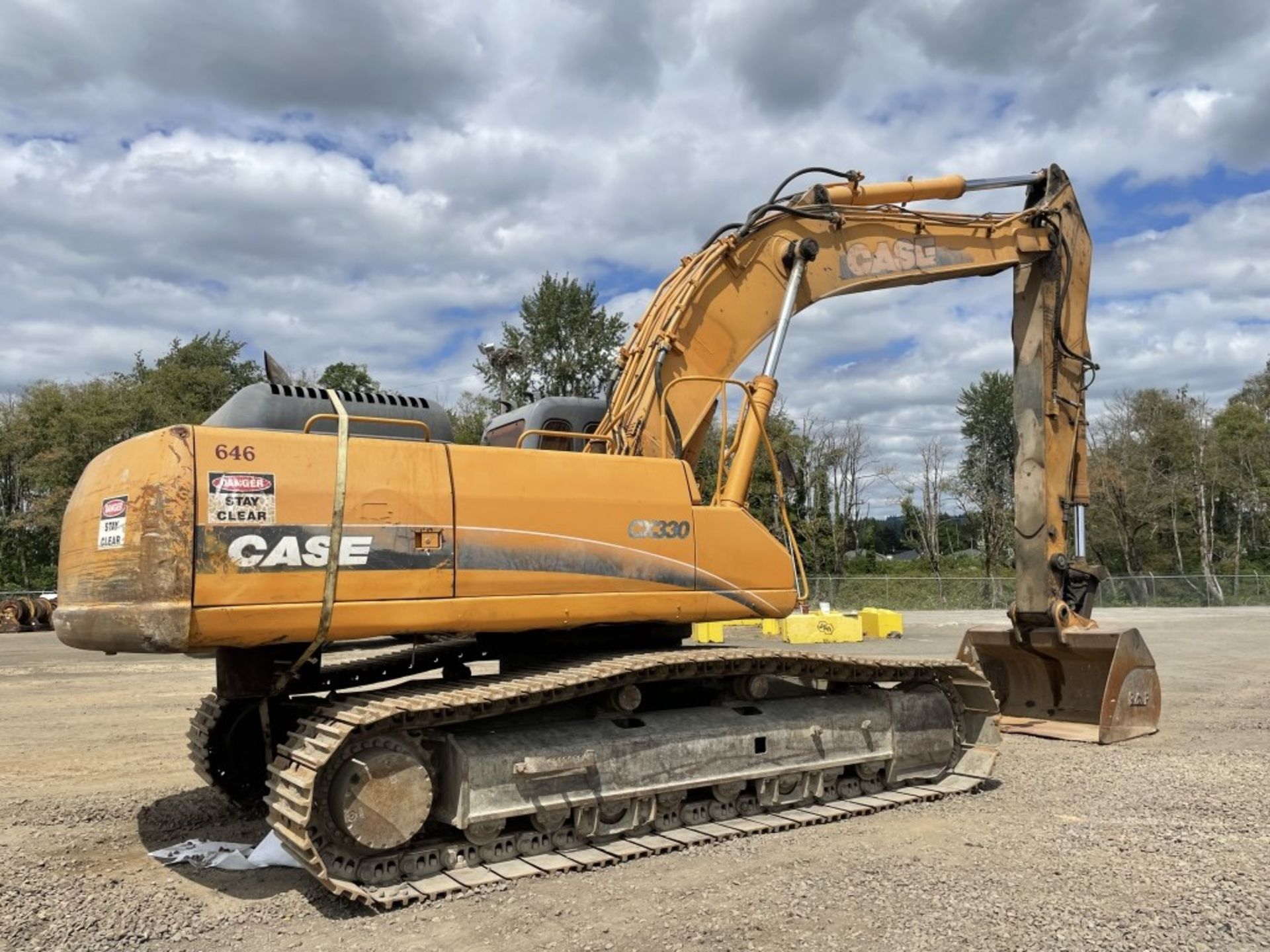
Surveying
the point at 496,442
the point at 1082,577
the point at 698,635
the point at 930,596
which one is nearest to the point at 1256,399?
the point at 930,596

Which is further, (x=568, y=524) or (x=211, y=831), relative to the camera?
(x=211, y=831)

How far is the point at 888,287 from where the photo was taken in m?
8.59

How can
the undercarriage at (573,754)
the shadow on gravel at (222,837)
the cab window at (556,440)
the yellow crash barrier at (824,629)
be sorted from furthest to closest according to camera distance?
the yellow crash barrier at (824,629), the cab window at (556,440), the shadow on gravel at (222,837), the undercarriage at (573,754)

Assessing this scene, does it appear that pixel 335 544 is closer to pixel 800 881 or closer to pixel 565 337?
pixel 800 881

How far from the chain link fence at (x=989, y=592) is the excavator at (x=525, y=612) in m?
26.7

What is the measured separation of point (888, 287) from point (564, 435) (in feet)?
11.9

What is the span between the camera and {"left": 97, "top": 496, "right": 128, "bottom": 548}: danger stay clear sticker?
16.2ft

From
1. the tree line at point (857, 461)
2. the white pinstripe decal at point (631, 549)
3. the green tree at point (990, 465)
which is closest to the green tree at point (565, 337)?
the tree line at point (857, 461)

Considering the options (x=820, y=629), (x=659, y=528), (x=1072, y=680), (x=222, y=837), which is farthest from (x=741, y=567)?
(x=820, y=629)

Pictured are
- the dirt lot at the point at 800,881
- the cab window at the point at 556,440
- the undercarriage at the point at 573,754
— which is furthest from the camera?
the cab window at the point at 556,440

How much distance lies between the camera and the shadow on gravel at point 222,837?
513 cm

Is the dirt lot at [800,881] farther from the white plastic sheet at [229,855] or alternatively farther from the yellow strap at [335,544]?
the yellow strap at [335,544]

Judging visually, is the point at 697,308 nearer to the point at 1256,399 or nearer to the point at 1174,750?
the point at 1174,750

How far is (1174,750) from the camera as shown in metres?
8.65
